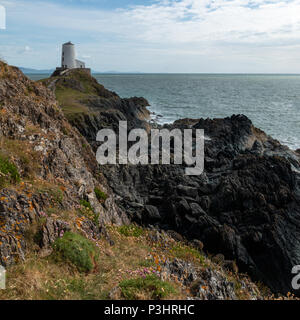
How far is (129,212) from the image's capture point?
21.4 metres

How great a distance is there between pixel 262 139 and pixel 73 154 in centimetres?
3805

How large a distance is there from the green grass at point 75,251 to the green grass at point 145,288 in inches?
55.7

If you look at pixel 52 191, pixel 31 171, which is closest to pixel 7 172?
pixel 31 171

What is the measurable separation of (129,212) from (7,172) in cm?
1302

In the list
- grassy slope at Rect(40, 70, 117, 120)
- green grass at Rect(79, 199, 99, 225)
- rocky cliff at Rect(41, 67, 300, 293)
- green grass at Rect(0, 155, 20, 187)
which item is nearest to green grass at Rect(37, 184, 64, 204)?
green grass at Rect(0, 155, 20, 187)

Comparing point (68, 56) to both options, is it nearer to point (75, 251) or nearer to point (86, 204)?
point (86, 204)

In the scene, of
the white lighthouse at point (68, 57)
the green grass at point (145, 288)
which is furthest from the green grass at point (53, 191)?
the white lighthouse at point (68, 57)

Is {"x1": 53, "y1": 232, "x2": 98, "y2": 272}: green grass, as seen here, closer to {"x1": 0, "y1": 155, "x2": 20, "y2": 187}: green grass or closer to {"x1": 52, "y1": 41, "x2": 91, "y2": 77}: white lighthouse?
{"x1": 0, "y1": 155, "x2": 20, "y2": 187}: green grass

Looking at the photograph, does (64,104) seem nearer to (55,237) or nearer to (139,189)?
(139,189)

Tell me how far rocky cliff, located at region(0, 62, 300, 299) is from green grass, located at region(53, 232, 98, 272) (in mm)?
29

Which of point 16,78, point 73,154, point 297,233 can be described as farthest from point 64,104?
point 297,233

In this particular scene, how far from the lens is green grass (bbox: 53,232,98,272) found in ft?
27.1

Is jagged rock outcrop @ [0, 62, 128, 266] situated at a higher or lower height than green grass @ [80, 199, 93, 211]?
higher

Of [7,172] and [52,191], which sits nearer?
[7,172]
